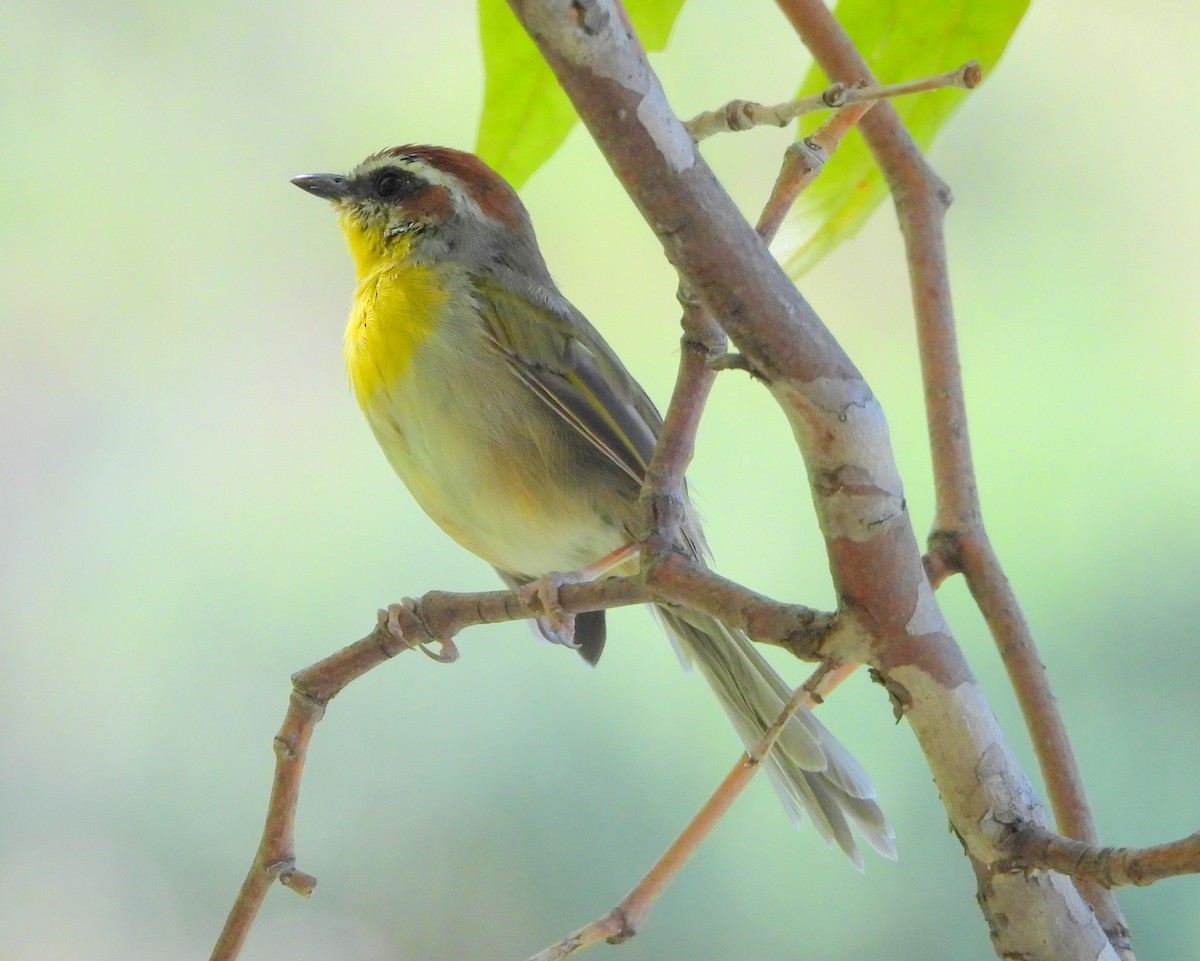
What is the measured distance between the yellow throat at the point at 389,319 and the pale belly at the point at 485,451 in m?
0.03

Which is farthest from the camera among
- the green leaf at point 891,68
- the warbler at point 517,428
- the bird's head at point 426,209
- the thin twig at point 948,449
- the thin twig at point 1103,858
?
the bird's head at point 426,209

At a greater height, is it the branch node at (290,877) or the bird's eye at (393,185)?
the bird's eye at (393,185)

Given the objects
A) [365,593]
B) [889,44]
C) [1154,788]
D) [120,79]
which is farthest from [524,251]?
[120,79]

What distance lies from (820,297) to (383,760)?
1.49 meters

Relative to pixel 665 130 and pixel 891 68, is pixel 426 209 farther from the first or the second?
pixel 665 130

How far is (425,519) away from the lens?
3164 millimetres

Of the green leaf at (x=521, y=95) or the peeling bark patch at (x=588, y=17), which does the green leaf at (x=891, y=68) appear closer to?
the green leaf at (x=521, y=95)

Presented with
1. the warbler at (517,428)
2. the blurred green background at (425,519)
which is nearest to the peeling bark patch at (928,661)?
the warbler at (517,428)

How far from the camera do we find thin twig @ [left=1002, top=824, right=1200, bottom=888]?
2.87 ft

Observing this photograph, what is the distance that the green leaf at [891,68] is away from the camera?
1.70 meters

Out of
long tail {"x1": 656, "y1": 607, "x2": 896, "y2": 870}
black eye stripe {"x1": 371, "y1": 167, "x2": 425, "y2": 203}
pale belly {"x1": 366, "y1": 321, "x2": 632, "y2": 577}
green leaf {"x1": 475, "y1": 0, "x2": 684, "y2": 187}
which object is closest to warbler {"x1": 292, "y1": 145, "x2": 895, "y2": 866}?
pale belly {"x1": 366, "y1": 321, "x2": 632, "y2": 577}

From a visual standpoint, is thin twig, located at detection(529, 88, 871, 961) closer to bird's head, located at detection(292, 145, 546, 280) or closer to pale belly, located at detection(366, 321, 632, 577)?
pale belly, located at detection(366, 321, 632, 577)

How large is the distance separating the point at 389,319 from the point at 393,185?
0.43 metres

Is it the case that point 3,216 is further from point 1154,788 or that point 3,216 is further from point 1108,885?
point 1108,885
